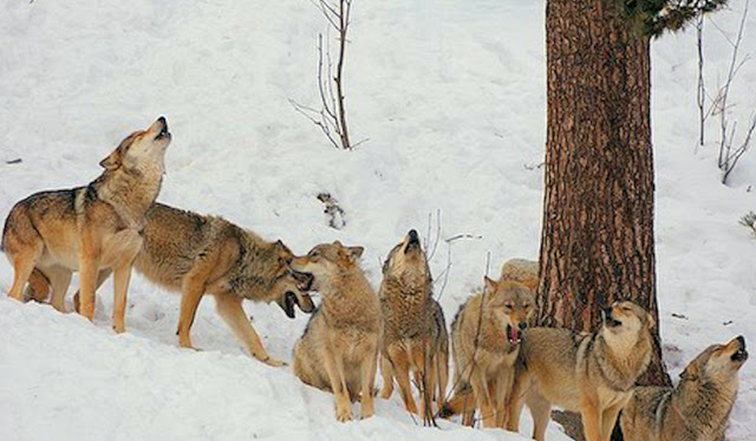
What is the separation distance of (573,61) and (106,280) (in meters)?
4.65

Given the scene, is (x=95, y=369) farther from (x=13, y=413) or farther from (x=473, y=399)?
(x=473, y=399)

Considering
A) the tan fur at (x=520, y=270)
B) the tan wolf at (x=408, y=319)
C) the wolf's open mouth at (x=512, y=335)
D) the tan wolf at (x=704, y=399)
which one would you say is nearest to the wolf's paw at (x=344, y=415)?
the tan wolf at (x=408, y=319)

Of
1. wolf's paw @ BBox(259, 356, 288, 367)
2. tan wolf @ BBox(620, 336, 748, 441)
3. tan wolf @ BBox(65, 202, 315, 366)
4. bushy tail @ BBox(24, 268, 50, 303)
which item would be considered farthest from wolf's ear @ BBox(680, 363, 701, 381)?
bushy tail @ BBox(24, 268, 50, 303)

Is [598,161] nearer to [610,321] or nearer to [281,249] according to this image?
[610,321]

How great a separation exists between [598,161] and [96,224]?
412 centimetres

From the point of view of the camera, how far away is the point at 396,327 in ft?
26.6

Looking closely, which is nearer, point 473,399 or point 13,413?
point 13,413

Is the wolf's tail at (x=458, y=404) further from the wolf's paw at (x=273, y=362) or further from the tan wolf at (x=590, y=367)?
the wolf's paw at (x=273, y=362)

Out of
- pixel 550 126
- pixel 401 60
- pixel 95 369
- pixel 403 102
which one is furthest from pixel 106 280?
pixel 401 60

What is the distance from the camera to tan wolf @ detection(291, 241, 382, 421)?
23.1 feet

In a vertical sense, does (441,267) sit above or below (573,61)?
below

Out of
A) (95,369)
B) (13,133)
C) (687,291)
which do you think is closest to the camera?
(95,369)

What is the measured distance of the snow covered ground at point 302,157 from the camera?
6477 millimetres

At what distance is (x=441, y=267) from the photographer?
10.7m
